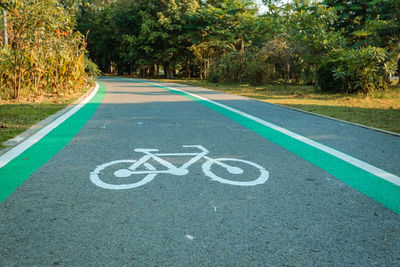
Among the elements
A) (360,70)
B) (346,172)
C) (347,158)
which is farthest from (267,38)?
(346,172)

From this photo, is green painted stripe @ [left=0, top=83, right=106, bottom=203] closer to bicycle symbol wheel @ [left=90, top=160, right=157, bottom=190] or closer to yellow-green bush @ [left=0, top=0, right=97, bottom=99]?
bicycle symbol wheel @ [left=90, top=160, right=157, bottom=190]

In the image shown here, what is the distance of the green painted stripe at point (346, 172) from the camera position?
3906mm

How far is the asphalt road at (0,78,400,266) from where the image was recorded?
270 cm

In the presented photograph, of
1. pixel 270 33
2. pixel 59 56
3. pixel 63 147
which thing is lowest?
pixel 63 147

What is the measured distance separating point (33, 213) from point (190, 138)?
12.8ft

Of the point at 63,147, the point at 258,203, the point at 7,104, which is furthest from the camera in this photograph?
the point at 7,104

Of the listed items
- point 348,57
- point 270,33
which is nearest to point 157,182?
point 348,57

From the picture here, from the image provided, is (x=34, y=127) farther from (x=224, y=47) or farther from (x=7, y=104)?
(x=224, y=47)

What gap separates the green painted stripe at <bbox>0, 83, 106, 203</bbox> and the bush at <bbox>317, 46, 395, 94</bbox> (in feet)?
41.5

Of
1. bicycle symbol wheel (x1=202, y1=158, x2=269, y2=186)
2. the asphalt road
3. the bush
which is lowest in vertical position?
the asphalt road

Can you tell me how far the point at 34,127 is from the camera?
805 centimetres

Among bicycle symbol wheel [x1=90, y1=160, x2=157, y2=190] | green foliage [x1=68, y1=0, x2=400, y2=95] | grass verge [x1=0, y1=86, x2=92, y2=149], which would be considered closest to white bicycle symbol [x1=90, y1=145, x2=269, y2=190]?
bicycle symbol wheel [x1=90, y1=160, x2=157, y2=190]

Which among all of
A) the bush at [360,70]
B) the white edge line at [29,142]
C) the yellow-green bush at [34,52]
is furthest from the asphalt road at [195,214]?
the bush at [360,70]

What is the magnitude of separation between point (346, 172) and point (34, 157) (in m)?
4.36
